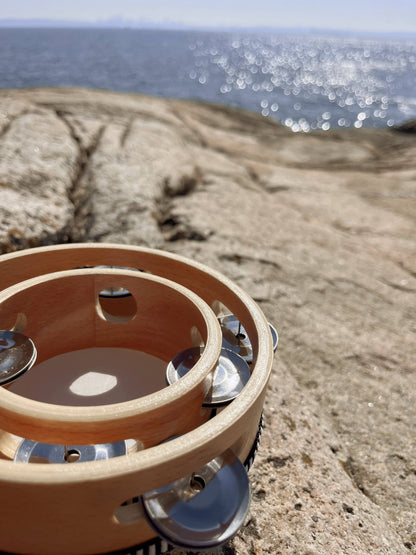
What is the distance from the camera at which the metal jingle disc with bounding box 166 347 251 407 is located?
2.80 meters

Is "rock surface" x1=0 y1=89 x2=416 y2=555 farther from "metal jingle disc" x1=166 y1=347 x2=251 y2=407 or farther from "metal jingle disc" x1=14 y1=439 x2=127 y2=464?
"metal jingle disc" x1=14 y1=439 x2=127 y2=464

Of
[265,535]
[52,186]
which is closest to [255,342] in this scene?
[265,535]

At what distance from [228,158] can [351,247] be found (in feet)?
14.5

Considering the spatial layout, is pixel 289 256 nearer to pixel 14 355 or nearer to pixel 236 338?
pixel 236 338

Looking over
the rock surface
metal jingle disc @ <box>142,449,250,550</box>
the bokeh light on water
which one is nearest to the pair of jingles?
metal jingle disc @ <box>142,449,250,550</box>

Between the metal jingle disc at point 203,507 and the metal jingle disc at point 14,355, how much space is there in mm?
1491

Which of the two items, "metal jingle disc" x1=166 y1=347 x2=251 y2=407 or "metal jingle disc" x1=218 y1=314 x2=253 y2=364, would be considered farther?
"metal jingle disc" x1=218 y1=314 x2=253 y2=364

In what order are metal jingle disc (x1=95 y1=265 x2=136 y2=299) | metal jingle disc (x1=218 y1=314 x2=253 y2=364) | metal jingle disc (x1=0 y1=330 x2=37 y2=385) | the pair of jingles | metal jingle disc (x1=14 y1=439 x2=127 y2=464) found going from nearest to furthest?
the pair of jingles → metal jingle disc (x1=14 y1=439 x2=127 y2=464) → metal jingle disc (x1=0 y1=330 x2=37 y2=385) → metal jingle disc (x1=218 y1=314 x2=253 y2=364) → metal jingle disc (x1=95 y1=265 x2=136 y2=299)

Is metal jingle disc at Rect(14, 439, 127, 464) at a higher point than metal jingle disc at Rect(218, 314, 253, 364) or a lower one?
lower

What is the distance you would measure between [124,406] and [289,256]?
165 inches

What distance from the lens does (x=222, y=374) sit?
3.05 metres

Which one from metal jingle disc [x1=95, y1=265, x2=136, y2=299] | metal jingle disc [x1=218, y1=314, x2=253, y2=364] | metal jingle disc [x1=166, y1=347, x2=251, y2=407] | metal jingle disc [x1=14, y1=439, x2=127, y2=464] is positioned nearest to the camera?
metal jingle disc [x1=14, y1=439, x2=127, y2=464]

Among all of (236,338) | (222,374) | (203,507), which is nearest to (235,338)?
A: (236,338)

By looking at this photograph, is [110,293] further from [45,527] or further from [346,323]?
[346,323]
